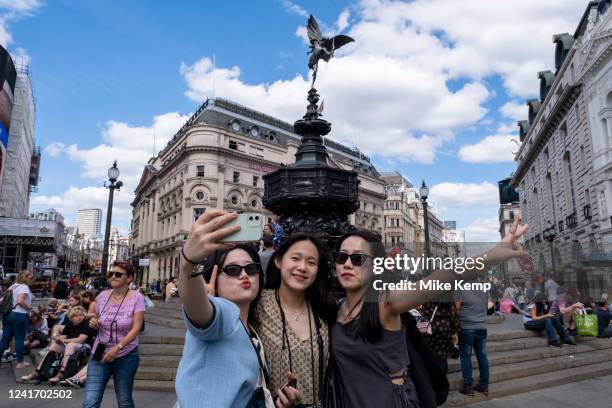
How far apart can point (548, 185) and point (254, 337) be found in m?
50.9

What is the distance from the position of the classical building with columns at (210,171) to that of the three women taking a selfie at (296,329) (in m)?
40.4

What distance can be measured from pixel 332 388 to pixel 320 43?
8199mm

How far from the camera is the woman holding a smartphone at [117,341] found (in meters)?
3.84

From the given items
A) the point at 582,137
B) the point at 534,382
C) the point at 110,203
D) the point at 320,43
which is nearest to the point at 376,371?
the point at 534,382

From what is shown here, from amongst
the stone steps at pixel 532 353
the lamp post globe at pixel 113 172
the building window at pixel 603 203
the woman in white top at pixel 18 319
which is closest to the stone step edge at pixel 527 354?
the stone steps at pixel 532 353

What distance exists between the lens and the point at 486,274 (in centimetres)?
187

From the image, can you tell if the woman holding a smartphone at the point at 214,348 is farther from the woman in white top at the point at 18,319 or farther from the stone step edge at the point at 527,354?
the woman in white top at the point at 18,319

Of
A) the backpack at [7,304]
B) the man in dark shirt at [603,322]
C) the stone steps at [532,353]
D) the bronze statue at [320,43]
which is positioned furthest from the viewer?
the man in dark shirt at [603,322]

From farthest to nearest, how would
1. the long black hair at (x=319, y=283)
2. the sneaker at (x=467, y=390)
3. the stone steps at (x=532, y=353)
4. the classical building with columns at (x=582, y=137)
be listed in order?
the classical building with columns at (x=582, y=137) < the stone steps at (x=532, y=353) < the sneaker at (x=467, y=390) < the long black hair at (x=319, y=283)

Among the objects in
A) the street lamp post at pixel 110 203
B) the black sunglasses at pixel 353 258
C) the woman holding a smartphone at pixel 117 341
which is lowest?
the woman holding a smartphone at pixel 117 341

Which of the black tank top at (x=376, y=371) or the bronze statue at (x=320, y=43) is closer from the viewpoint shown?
the black tank top at (x=376, y=371)

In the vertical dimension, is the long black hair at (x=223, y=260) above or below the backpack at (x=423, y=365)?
above

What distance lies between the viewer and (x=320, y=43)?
885cm

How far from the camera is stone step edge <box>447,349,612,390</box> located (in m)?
6.21
